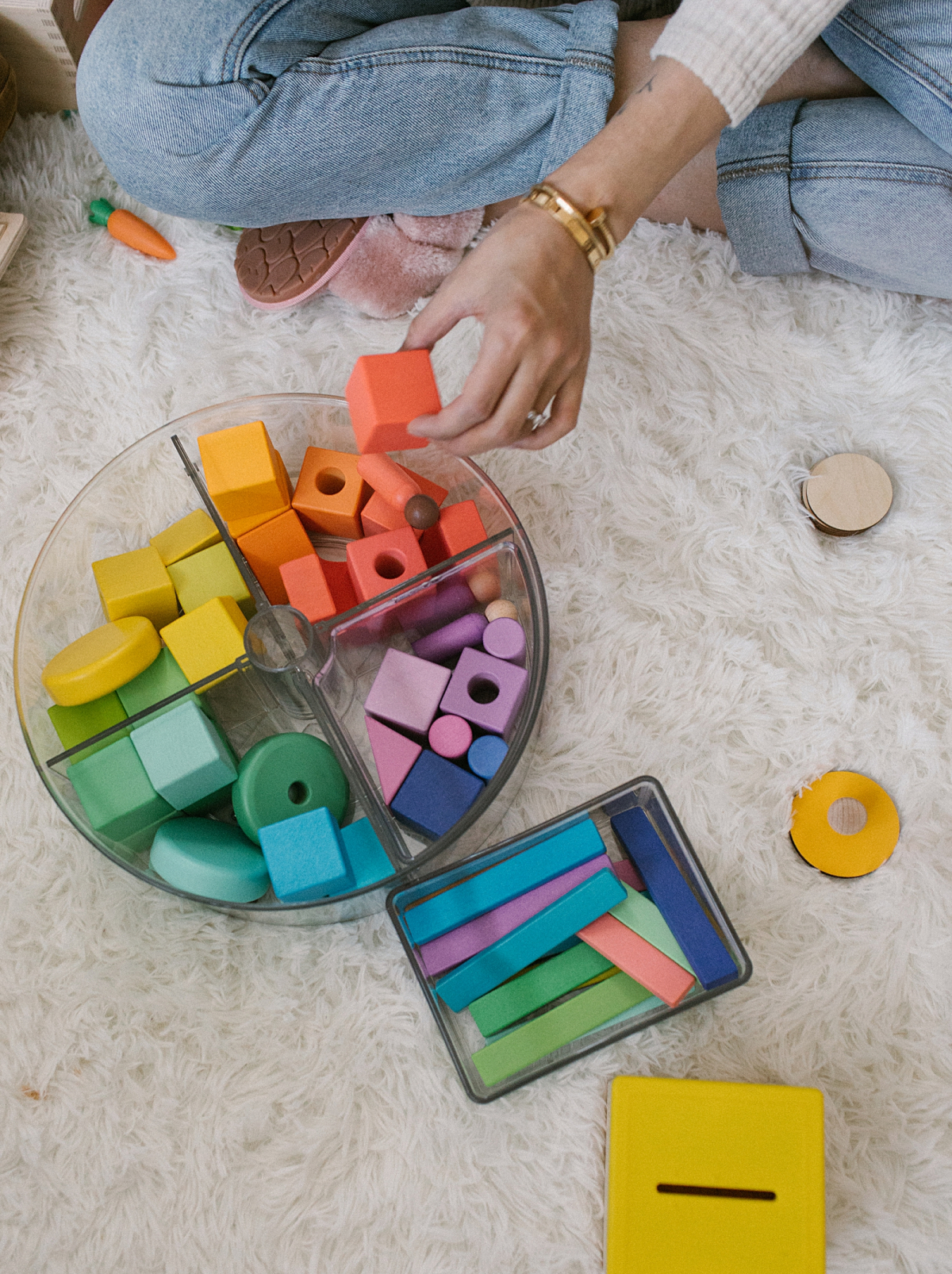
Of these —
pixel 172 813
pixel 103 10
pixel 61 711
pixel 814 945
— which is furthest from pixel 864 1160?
pixel 103 10

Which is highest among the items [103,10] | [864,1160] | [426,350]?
[103,10]

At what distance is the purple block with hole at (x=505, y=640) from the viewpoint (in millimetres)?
708

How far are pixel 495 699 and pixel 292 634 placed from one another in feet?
0.55

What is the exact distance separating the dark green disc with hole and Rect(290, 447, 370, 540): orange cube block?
18cm

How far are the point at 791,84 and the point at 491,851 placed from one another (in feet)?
2.36

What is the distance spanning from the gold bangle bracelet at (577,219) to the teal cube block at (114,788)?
0.47m

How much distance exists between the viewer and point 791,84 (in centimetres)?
81

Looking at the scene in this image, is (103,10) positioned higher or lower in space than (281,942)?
higher

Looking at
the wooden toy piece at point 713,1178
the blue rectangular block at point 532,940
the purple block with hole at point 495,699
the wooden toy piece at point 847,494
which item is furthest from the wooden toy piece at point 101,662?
the wooden toy piece at point 847,494

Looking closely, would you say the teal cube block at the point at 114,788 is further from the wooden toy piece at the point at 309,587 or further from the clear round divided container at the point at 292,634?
the wooden toy piece at the point at 309,587

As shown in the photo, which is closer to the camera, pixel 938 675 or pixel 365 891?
pixel 365 891

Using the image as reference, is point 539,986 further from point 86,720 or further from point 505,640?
point 86,720

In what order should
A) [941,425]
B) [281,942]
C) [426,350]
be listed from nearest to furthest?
[426,350]
[281,942]
[941,425]

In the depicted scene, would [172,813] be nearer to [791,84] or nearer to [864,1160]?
[864,1160]
